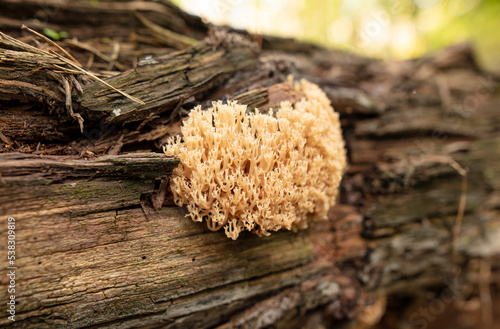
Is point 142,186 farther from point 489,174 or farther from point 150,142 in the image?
point 489,174

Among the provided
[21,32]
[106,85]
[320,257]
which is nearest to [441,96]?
[320,257]

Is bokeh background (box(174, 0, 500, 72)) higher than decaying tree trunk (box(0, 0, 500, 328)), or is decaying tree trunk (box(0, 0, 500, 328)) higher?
bokeh background (box(174, 0, 500, 72))

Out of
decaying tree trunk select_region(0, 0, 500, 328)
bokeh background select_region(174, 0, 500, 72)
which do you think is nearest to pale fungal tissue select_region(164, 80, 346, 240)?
decaying tree trunk select_region(0, 0, 500, 328)

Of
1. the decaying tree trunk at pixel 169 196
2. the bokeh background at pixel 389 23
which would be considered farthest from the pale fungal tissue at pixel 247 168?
the bokeh background at pixel 389 23

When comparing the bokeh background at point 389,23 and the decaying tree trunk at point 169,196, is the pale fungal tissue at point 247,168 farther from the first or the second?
the bokeh background at point 389,23

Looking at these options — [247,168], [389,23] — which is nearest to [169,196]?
[247,168]

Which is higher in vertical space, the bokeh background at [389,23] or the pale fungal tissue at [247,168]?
the bokeh background at [389,23]

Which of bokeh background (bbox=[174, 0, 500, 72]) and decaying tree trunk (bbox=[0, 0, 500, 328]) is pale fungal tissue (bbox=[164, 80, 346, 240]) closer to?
decaying tree trunk (bbox=[0, 0, 500, 328])
